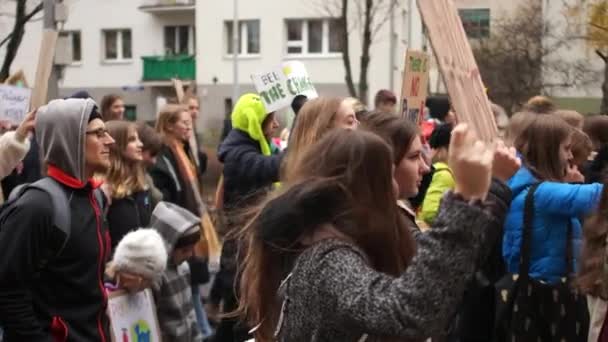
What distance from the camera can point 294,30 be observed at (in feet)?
133

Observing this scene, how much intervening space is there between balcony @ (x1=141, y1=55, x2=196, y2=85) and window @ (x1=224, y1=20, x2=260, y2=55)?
8.15ft

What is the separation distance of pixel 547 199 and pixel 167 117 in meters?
3.80

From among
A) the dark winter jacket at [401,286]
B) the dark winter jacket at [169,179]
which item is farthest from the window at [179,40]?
the dark winter jacket at [401,286]

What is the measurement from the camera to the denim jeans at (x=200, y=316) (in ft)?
26.2

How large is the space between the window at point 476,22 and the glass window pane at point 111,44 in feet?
53.4

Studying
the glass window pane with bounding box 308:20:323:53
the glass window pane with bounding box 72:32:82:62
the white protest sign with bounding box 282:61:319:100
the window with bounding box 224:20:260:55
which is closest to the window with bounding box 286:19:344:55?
the glass window pane with bounding box 308:20:323:53

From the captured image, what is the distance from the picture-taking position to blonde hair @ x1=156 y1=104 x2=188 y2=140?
7.76 meters

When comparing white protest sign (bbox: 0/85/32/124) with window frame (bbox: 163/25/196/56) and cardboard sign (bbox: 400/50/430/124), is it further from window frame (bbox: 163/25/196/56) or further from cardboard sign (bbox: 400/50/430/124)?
window frame (bbox: 163/25/196/56)

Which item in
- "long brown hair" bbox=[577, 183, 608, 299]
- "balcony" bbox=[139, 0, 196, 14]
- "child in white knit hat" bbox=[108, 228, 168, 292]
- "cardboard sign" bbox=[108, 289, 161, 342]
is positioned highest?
"balcony" bbox=[139, 0, 196, 14]

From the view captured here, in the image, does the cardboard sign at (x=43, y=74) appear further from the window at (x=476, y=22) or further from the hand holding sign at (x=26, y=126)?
the window at (x=476, y=22)

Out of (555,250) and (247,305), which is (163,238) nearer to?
(555,250)

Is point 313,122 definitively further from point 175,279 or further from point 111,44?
point 111,44

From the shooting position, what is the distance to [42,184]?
408cm

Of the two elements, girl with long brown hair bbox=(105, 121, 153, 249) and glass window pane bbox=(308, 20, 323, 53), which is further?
glass window pane bbox=(308, 20, 323, 53)
